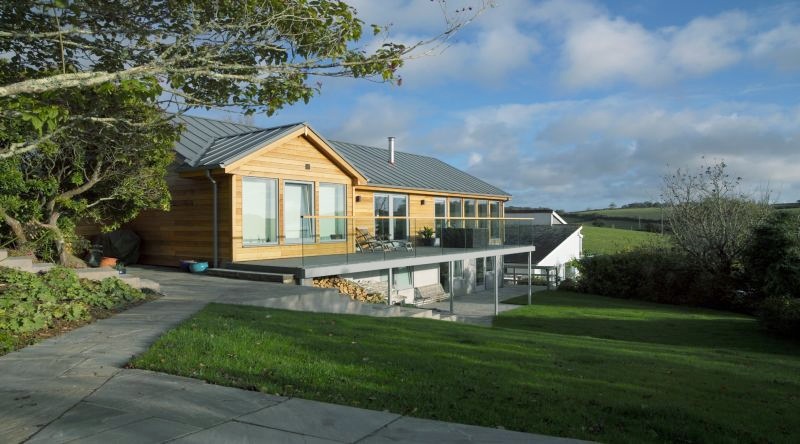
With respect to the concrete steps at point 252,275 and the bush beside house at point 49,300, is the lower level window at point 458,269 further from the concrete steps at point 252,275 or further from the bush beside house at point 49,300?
the bush beside house at point 49,300

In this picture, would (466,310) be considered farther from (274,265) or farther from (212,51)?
(212,51)

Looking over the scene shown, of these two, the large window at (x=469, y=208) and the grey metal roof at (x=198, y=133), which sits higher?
the grey metal roof at (x=198, y=133)

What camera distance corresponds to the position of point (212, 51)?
818 centimetres

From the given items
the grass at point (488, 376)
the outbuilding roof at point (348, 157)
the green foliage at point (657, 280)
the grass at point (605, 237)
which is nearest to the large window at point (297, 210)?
the outbuilding roof at point (348, 157)

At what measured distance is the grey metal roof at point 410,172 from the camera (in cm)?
2304

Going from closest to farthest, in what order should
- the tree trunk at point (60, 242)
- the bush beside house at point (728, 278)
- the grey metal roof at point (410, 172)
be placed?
the tree trunk at point (60, 242) → the bush beside house at point (728, 278) → the grey metal roof at point (410, 172)

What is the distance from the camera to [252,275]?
14.4 metres

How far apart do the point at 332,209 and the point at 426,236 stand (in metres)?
3.37

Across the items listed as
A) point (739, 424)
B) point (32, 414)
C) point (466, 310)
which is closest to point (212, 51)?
point (32, 414)

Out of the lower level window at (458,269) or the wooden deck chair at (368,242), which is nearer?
the wooden deck chair at (368,242)

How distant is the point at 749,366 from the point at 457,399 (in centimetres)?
705

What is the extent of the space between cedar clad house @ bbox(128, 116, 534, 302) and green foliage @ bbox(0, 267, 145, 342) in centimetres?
Answer: 464

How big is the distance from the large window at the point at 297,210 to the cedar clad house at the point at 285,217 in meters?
0.03

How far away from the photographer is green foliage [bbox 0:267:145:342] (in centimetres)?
764
